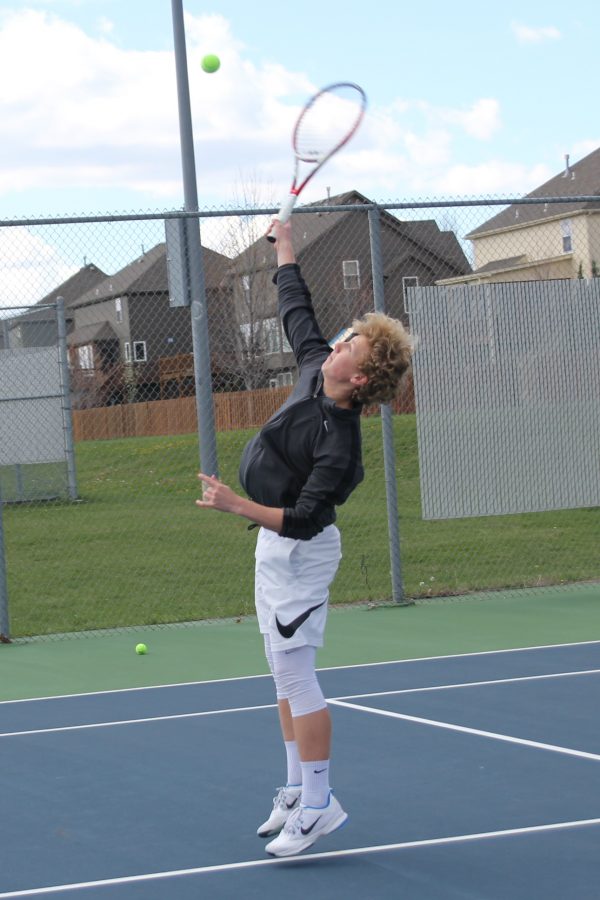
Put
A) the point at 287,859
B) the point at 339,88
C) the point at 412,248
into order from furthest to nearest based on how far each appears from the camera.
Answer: the point at 412,248, the point at 339,88, the point at 287,859

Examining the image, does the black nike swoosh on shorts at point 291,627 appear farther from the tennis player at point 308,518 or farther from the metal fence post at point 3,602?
the metal fence post at point 3,602

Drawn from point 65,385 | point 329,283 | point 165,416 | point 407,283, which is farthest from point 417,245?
point 65,385

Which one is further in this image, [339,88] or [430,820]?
[339,88]

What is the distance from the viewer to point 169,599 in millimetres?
11211

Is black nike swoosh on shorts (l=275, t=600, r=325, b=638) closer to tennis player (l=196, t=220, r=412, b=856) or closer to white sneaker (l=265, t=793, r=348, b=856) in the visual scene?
tennis player (l=196, t=220, r=412, b=856)

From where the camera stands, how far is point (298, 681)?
14.4 feet

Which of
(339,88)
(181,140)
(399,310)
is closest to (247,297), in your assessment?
(181,140)

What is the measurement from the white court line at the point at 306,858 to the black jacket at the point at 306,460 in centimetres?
98

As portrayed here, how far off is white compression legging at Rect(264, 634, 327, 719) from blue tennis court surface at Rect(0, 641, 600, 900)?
46 centimetres

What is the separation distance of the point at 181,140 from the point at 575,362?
3512mm

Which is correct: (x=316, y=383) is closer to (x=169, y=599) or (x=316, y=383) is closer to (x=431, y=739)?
(x=431, y=739)

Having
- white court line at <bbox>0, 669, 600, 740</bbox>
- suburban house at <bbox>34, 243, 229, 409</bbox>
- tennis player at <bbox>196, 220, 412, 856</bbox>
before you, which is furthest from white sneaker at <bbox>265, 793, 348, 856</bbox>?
suburban house at <bbox>34, 243, 229, 409</bbox>

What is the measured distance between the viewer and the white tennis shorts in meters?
4.38

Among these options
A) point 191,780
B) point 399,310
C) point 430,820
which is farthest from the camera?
point 399,310
